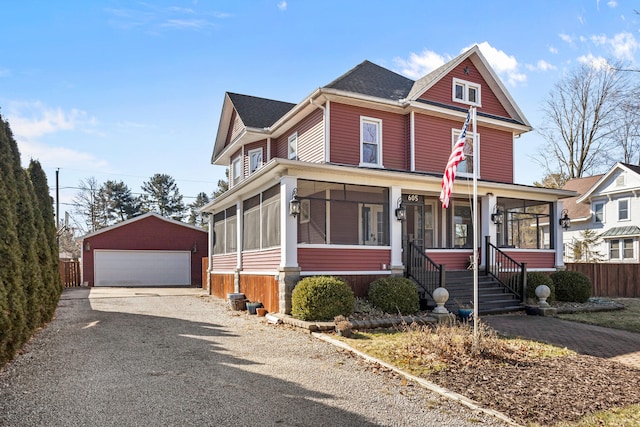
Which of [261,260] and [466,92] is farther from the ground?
[466,92]

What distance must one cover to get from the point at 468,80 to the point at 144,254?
19013 mm

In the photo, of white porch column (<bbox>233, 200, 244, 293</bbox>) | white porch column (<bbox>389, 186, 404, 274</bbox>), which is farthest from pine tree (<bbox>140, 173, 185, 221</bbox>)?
white porch column (<bbox>389, 186, 404, 274</bbox>)

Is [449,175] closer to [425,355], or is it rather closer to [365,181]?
[425,355]

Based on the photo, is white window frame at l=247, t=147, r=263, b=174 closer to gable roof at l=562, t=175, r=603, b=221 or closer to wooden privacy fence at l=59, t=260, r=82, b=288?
wooden privacy fence at l=59, t=260, r=82, b=288

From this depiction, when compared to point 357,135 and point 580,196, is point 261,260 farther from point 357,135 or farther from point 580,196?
point 580,196

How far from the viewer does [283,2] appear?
413 inches

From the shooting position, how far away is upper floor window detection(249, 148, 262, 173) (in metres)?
17.9

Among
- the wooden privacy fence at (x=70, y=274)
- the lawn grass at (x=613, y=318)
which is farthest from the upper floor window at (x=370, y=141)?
the wooden privacy fence at (x=70, y=274)

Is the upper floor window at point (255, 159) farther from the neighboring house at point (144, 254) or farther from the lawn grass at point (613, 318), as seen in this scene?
the lawn grass at point (613, 318)

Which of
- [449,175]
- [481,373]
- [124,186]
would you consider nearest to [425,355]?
[481,373]

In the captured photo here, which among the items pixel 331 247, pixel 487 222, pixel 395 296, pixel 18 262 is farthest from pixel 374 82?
pixel 18 262

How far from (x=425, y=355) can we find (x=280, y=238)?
533 centimetres

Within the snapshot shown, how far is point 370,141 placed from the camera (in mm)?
14227

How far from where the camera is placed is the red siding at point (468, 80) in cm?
1529
